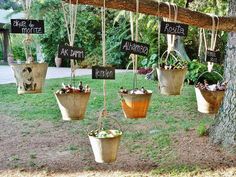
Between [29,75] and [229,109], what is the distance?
2065 mm

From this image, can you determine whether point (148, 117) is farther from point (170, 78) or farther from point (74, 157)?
point (170, 78)

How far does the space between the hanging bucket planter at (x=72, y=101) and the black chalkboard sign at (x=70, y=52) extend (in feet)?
0.61

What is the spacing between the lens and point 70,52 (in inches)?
67.6

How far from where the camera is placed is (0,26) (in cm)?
1590

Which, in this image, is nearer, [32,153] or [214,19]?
[214,19]

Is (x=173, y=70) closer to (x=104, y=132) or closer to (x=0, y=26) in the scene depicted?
(x=104, y=132)

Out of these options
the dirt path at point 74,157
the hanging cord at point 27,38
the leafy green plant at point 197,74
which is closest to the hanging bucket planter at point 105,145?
the hanging cord at point 27,38

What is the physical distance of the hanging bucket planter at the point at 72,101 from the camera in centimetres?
182

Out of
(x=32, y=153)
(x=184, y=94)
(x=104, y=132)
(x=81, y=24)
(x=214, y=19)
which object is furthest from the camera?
(x=81, y=24)

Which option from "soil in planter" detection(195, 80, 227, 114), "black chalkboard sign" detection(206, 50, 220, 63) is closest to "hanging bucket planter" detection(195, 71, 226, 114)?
"soil in planter" detection(195, 80, 227, 114)

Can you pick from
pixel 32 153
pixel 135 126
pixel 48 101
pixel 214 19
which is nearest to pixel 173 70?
pixel 214 19

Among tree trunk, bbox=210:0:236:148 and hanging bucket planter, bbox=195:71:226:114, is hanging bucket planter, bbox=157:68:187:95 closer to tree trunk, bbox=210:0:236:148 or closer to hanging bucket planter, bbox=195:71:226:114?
hanging bucket planter, bbox=195:71:226:114

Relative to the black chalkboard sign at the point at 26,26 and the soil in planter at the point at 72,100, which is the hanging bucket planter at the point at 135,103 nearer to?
the soil in planter at the point at 72,100

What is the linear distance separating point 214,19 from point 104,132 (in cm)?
88
